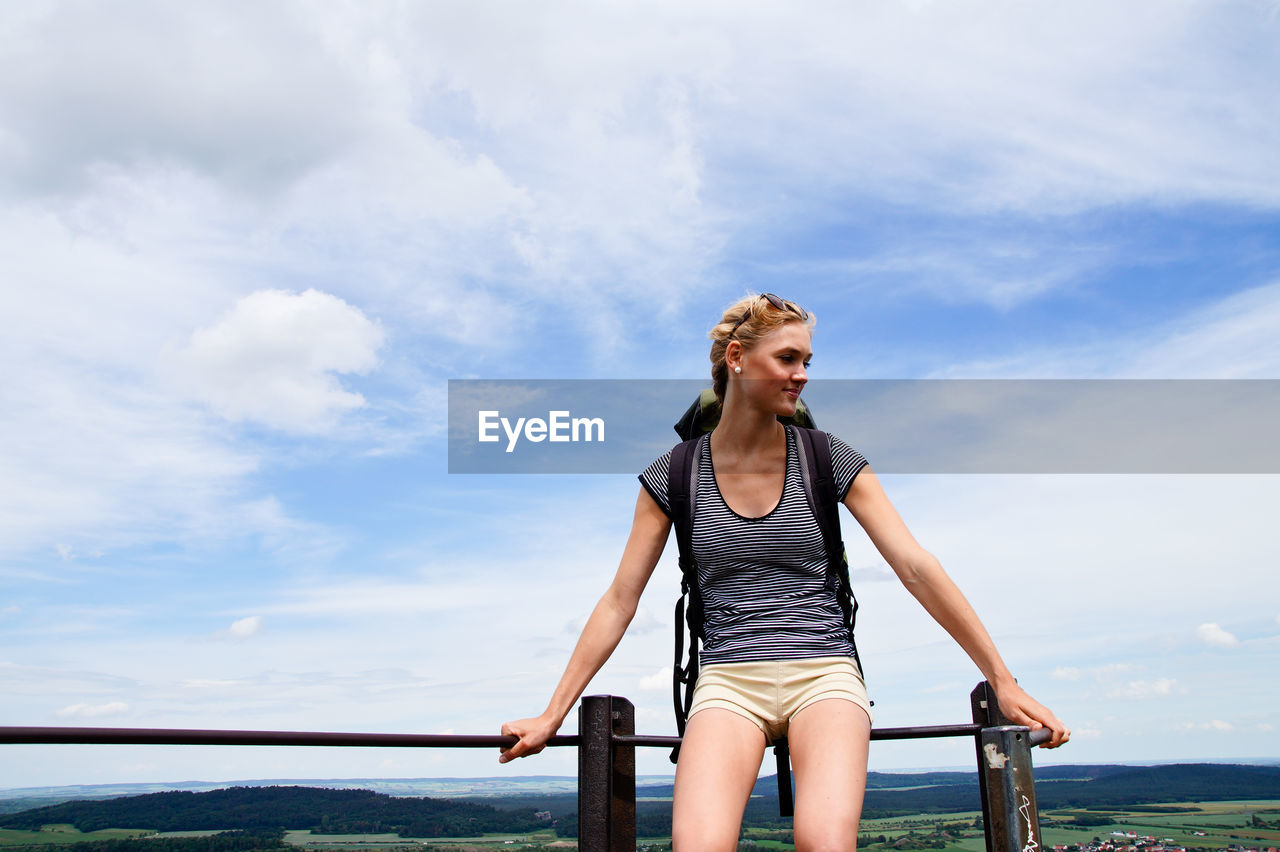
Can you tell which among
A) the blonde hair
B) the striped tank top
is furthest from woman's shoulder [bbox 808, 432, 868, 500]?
the blonde hair

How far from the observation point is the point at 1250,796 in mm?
53156

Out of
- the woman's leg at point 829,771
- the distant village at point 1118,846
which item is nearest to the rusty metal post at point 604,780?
the woman's leg at point 829,771

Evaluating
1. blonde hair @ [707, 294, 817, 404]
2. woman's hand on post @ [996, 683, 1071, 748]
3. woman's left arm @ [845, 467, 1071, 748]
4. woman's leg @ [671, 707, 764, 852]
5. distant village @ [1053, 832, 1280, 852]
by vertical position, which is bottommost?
distant village @ [1053, 832, 1280, 852]

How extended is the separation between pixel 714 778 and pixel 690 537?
0.81m

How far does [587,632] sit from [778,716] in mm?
720

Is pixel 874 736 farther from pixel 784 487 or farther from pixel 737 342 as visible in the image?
pixel 737 342

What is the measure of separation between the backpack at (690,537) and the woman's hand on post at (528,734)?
45 centimetres

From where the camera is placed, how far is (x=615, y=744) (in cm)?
349

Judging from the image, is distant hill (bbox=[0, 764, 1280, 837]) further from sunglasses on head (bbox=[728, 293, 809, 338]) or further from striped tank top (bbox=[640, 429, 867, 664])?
sunglasses on head (bbox=[728, 293, 809, 338])

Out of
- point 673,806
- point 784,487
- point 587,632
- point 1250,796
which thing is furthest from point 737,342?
point 1250,796

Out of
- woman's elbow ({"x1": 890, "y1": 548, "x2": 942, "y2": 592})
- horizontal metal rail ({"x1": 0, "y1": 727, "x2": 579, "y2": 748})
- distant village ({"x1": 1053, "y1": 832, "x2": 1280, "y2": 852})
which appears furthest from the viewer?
distant village ({"x1": 1053, "y1": 832, "x2": 1280, "y2": 852})

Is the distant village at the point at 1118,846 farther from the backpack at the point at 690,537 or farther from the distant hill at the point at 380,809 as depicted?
the backpack at the point at 690,537

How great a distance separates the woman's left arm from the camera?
9.47ft

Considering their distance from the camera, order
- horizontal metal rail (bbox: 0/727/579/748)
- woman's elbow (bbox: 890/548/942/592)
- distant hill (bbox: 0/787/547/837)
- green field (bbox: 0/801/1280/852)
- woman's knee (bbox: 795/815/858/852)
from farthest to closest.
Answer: distant hill (bbox: 0/787/547/837) → green field (bbox: 0/801/1280/852) → woman's elbow (bbox: 890/548/942/592) → woman's knee (bbox: 795/815/858/852) → horizontal metal rail (bbox: 0/727/579/748)
